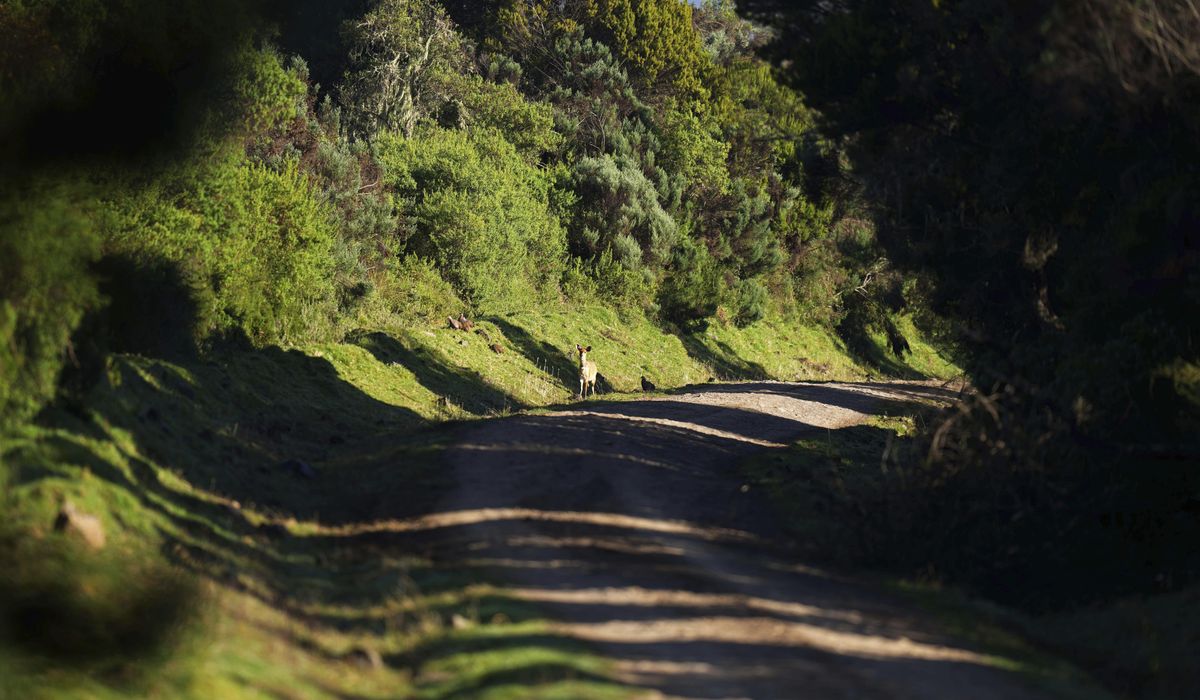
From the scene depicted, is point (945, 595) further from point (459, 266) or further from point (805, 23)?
point (459, 266)

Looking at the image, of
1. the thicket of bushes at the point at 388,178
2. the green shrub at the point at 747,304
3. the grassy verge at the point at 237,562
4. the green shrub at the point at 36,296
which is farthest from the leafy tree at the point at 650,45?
the green shrub at the point at 36,296

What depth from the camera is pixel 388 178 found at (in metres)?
38.5

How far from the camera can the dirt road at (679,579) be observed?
7.98 metres

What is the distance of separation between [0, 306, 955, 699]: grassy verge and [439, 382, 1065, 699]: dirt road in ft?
1.71

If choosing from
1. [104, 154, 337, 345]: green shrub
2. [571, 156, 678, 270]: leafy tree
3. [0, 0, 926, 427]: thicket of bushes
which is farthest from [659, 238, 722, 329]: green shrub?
[104, 154, 337, 345]: green shrub

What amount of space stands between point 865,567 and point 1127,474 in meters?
3.73

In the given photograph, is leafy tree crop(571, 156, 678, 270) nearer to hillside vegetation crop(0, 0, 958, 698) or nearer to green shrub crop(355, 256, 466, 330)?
hillside vegetation crop(0, 0, 958, 698)

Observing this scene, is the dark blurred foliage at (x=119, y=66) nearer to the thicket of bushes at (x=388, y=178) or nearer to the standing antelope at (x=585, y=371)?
the thicket of bushes at (x=388, y=178)

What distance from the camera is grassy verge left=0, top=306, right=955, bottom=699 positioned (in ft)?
25.1

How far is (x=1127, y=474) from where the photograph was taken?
1410 centimetres

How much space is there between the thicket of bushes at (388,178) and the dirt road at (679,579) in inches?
184

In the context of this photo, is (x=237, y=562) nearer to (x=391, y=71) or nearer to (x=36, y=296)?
(x=36, y=296)

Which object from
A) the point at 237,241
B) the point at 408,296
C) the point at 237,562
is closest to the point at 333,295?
the point at 408,296

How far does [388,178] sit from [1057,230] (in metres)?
25.7
